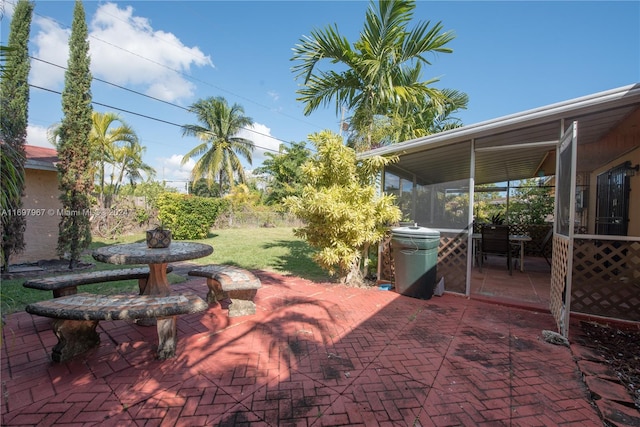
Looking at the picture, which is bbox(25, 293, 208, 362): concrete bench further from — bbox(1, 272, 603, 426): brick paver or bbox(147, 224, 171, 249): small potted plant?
bbox(147, 224, 171, 249): small potted plant

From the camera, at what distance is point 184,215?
12.5 meters

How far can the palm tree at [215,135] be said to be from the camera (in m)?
21.8

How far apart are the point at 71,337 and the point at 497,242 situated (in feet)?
25.0

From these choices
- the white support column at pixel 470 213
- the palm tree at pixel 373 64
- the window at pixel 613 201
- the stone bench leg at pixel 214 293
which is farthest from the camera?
the palm tree at pixel 373 64

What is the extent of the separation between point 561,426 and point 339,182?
4334mm

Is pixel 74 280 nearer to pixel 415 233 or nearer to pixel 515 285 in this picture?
pixel 415 233

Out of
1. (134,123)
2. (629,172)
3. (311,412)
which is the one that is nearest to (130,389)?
(311,412)

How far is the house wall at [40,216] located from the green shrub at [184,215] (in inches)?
162

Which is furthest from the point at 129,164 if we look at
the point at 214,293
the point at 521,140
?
the point at 521,140

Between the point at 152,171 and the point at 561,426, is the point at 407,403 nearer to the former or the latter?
the point at 561,426

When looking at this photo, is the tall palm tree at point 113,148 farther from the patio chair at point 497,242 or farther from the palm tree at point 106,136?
the patio chair at point 497,242

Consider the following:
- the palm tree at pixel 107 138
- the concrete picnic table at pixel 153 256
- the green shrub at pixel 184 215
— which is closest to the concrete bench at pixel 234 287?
the concrete picnic table at pixel 153 256

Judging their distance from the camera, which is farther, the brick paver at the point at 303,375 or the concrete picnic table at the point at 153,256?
the concrete picnic table at the point at 153,256

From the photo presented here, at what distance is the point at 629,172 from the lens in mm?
5625
